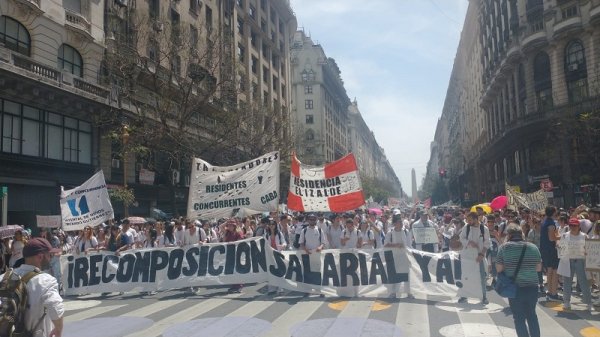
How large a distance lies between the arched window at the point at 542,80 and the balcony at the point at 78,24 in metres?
35.1

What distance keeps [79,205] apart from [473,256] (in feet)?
31.9

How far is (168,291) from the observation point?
11.8m

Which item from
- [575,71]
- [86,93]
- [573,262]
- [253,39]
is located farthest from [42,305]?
[253,39]

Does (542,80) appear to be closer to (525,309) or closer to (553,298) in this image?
(553,298)

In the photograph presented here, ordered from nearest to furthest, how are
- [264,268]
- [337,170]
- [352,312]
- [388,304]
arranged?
[352,312]
[388,304]
[264,268]
[337,170]

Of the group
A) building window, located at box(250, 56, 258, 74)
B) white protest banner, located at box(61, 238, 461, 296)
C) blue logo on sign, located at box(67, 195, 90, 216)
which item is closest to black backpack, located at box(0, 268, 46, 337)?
white protest banner, located at box(61, 238, 461, 296)

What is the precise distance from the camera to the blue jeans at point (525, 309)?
234 inches

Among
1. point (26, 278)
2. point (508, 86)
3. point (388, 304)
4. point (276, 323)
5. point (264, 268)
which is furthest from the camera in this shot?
point (508, 86)

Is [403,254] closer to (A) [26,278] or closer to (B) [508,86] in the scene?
(A) [26,278]

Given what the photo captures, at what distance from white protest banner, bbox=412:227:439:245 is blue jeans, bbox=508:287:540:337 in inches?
263

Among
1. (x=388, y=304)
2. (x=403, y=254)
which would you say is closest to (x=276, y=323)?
(x=388, y=304)

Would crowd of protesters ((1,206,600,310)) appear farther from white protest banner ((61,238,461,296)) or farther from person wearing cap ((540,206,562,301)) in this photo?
white protest banner ((61,238,461,296))

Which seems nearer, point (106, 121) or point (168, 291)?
point (168, 291)

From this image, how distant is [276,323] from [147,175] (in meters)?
23.8
